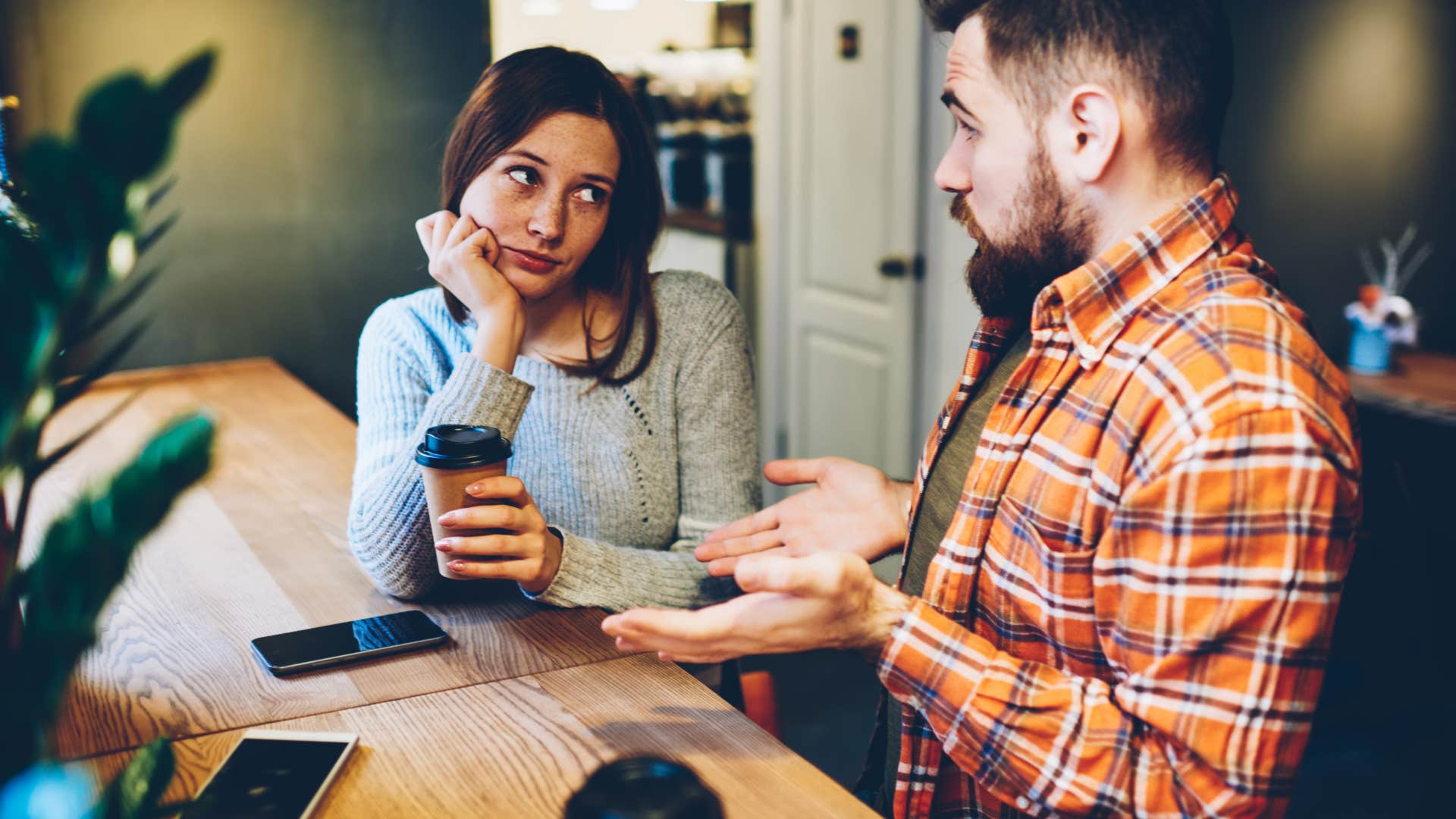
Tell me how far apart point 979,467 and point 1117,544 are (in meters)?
0.19

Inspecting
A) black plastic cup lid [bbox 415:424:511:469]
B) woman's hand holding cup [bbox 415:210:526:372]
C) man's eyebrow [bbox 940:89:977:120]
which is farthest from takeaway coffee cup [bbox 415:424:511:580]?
man's eyebrow [bbox 940:89:977:120]

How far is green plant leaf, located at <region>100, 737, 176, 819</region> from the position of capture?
0.54 meters

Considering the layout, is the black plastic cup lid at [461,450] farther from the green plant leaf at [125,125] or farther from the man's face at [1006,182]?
the green plant leaf at [125,125]

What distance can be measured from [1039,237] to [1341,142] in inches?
121

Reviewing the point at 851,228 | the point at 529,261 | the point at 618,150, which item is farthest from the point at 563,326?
the point at 851,228

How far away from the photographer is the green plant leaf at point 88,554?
1.53 feet

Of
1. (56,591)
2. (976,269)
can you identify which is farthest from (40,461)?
(976,269)

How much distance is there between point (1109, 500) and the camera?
95 centimetres

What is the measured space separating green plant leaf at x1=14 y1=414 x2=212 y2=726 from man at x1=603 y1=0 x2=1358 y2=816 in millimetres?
507

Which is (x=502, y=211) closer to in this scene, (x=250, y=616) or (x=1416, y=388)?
(x=250, y=616)

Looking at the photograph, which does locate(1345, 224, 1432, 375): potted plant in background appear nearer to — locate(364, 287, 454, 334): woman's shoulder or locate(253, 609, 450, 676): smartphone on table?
locate(364, 287, 454, 334): woman's shoulder

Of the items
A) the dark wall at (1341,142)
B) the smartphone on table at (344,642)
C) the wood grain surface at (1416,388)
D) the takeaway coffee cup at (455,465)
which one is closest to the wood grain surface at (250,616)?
the smartphone on table at (344,642)

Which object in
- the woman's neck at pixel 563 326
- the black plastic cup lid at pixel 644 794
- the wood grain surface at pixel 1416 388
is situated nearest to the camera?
the black plastic cup lid at pixel 644 794

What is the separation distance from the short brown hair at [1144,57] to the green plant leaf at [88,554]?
838mm
